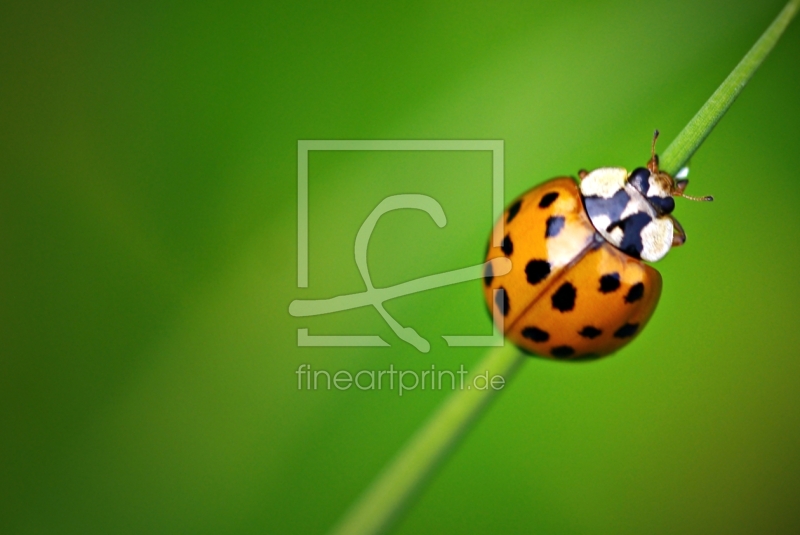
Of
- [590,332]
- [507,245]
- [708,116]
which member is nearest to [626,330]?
[590,332]

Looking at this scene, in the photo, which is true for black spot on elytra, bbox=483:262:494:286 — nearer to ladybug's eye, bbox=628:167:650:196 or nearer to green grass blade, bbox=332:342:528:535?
ladybug's eye, bbox=628:167:650:196

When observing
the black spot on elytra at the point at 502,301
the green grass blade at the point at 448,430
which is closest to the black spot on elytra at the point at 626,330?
the black spot on elytra at the point at 502,301

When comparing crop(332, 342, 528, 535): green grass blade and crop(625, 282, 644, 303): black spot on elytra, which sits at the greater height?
crop(625, 282, 644, 303): black spot on elytra

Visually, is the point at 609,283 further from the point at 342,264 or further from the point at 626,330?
the point at 342,264

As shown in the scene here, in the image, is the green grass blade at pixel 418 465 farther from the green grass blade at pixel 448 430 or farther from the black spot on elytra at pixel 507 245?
the black spot on elytra at pixel 507 245

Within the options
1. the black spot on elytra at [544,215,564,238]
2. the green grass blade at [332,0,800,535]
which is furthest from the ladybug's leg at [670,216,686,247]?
the green grass blade at [332,0,800,535]

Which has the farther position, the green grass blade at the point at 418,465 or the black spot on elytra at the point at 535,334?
the black spot on elytra at the point at 535,334

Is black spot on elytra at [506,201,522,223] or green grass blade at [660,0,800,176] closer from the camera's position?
green grass blade at [660,0,800,176]
